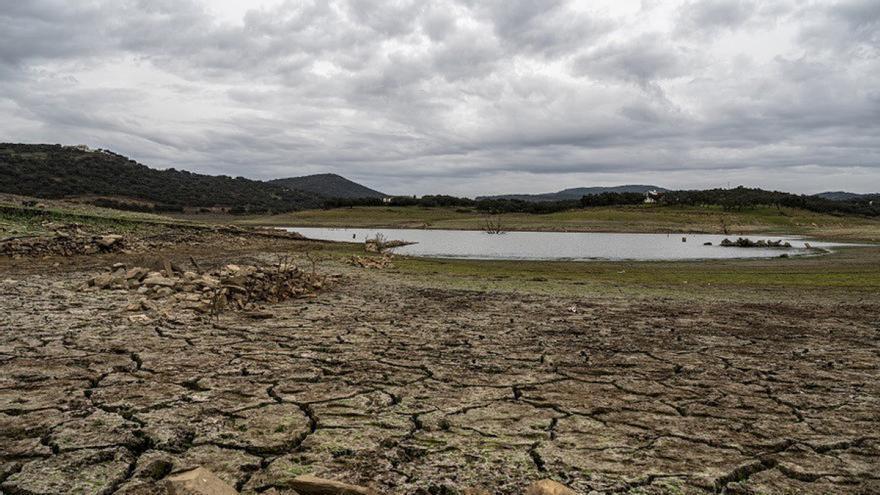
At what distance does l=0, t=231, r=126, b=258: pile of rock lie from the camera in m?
17.5

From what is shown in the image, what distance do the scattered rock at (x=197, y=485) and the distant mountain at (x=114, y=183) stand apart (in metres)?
66.6

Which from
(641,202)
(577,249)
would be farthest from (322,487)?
(641,202)

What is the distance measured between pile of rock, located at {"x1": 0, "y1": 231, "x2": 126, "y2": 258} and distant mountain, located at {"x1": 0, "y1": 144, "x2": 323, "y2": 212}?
151 ft

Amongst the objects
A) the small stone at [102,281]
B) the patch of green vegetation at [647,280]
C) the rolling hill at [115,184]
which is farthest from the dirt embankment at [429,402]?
the rolling hill at [115,184]

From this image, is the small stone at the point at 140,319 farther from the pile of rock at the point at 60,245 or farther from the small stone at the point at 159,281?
the pile of rock at the point at 60,245

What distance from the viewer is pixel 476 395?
5961 mm

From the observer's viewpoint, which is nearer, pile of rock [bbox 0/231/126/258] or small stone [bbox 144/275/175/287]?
small stone [bbox 144/275/175/287]

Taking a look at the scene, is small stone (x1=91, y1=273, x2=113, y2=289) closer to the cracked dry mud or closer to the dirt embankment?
the dirt embankment

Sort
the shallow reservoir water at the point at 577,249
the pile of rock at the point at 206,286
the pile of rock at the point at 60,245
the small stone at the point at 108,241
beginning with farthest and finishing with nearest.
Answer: the shallow reservoir water at the point at 577,249
the small stone at the point at 108,241
the pile of rock at the point at 60,245
the pile of rock at the point at 206,286

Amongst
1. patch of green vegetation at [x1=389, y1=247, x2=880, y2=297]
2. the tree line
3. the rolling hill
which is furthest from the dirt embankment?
the tree line

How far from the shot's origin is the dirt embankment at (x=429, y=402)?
4047mm

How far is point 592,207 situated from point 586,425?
9955 centimetres

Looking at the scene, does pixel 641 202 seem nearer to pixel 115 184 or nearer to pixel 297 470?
pixel 115 184

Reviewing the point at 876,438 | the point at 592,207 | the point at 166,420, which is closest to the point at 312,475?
the point at 166,420
